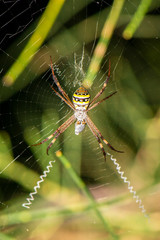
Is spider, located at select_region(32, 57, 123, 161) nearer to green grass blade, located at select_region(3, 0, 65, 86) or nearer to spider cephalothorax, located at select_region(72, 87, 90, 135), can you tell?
spider cephalothorax, located at select_region(72, 87, 90, 135)

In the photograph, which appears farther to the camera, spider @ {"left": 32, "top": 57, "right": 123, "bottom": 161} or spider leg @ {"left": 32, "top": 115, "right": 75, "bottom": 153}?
spider leg @ {"left": 32, "top": 115, "right": 75, "bottom": 153}

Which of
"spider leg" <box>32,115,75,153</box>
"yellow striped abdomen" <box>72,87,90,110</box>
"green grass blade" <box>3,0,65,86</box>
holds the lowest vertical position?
"spider leg" <box>32,115,75,153</box>

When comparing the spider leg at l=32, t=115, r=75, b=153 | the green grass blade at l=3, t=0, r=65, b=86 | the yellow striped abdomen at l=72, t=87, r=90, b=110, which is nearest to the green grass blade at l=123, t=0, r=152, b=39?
the green grass blade at l=3, t=0, r=65, b=86

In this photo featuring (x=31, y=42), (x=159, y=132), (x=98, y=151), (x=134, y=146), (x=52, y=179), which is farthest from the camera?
(x=98, y=151)

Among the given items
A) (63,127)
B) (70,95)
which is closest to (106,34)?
(70,95)

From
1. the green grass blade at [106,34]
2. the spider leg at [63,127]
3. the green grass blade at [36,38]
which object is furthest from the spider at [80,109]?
the green grass blade at [36,38]

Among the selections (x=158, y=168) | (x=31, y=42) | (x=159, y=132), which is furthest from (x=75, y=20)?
(x=158, y=168)

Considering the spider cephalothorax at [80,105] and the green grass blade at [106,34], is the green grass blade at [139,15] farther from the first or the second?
the spider cephalothorax at [80,105]

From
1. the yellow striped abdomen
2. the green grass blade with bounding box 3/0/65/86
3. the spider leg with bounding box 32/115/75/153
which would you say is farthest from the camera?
the spider leg with bounding box 32/115/75/153

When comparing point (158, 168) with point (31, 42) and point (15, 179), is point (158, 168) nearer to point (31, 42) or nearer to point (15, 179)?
point (15, 179)
